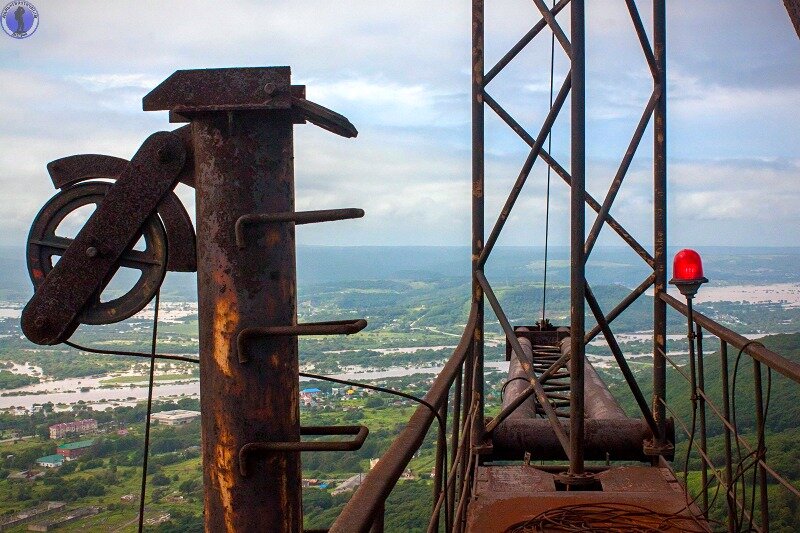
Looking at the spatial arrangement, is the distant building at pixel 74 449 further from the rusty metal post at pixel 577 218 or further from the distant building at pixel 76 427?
the rusty metal post at pixel 577 218

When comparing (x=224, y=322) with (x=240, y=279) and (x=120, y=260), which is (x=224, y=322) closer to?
(x=240, y=279)

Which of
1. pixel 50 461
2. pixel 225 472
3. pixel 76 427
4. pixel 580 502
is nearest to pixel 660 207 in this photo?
pixel 580 502

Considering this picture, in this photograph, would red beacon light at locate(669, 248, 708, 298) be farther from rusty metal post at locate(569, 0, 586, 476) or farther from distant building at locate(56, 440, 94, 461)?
distant building at locate(56, 440, 94, 461)

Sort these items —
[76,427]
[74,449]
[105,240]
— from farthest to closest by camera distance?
[76,427] → [74,449] → [105,240]

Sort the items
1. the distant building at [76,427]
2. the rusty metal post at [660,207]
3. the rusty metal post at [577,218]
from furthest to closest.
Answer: the distant building at [76,427]
the rusty metal post at [660,207]
the rusty metal post at [577,218]

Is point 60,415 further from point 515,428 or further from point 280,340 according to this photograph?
point 280,340

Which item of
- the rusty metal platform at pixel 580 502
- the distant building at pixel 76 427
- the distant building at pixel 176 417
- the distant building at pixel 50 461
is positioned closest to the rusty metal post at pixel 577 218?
the rusty metal platform at pixel 580 502
